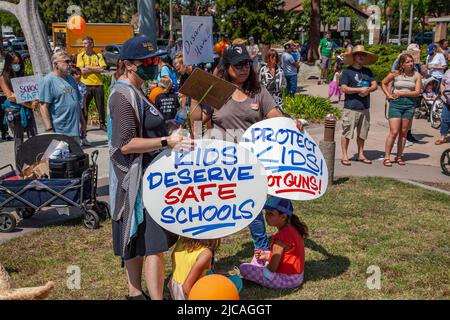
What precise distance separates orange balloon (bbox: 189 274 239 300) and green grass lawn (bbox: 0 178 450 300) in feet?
3.56

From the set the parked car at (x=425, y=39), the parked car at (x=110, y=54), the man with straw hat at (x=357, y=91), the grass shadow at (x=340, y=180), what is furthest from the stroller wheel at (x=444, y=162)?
the parked car at (x=425, y=39)

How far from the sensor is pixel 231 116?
5047 mm

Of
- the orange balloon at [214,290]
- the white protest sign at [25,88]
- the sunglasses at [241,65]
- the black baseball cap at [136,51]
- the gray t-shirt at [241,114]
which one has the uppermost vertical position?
the black baseball cap at [136,51]

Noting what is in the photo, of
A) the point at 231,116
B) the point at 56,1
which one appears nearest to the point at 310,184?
the point at 231,116

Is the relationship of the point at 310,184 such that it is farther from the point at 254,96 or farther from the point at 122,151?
the point at 122,151

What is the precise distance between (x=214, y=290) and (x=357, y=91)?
20.9 ft

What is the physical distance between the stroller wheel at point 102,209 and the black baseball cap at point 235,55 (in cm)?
274

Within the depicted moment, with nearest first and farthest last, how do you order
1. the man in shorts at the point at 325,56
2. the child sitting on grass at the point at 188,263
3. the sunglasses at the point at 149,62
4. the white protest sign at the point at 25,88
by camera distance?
the sunglasses at the point at 149,62 < the child sitting on grass at the point at 188,263 < the white protest sign at the point at 25,88 < the man in shorts at the point at 325,56

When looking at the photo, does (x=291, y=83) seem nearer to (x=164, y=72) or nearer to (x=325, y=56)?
(x=164, y=72)

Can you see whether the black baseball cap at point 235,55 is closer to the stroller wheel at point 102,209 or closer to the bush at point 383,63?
the stroller wheel at point 102,209

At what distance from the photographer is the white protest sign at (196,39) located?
11.2 metres

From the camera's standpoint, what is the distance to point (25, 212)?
23.1ft

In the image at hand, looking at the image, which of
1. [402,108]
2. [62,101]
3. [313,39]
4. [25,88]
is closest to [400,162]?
[402,108]

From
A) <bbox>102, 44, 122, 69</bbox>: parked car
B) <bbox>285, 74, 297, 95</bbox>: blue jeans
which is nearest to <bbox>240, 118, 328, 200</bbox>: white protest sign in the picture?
<bbox>285, 74, 297, 95</bbox>: blue jeans
